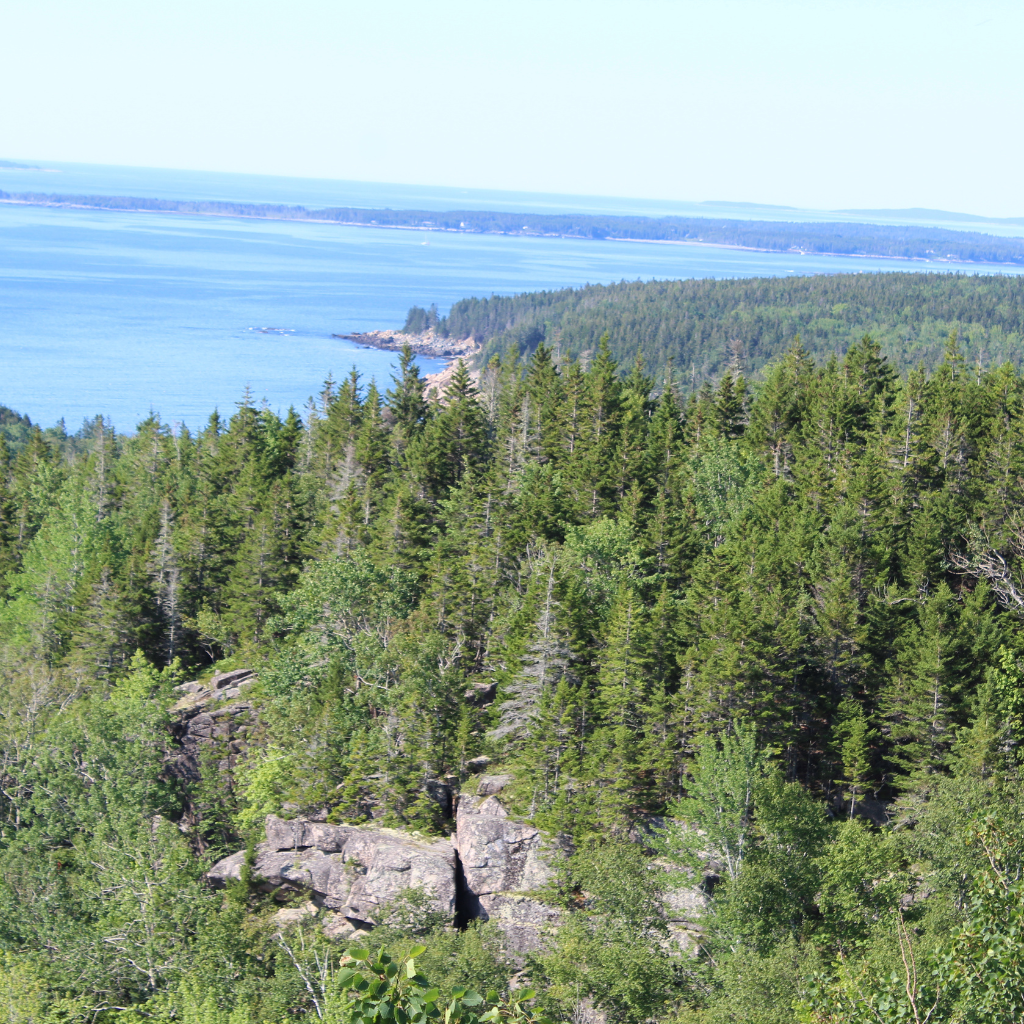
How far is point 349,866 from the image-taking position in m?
42.7

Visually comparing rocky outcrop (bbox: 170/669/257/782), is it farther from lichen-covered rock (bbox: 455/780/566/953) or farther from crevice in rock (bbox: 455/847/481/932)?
crevice in rock (bbox: 455/847/481/932)

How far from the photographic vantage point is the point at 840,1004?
13500mm

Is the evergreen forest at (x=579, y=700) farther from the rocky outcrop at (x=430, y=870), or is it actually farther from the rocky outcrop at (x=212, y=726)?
the rocky outcrop at (x=430, y=870)

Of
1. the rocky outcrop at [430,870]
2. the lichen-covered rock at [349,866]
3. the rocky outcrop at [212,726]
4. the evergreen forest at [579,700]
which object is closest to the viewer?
the evergreen forest at [579,700]

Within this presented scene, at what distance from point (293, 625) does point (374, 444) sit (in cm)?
1974

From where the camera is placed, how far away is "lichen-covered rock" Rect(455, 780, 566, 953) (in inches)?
1601

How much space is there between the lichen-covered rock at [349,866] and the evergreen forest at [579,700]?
100cm

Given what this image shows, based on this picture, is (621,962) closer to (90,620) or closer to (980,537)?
(980,537)

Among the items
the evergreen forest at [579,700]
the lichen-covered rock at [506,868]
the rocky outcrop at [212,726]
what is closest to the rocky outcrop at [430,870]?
the lichen-covered rock at [506,868]

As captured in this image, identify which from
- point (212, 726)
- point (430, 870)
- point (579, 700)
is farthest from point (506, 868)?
point (212, 726)

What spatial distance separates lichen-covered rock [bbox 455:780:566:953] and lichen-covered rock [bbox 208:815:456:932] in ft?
3.45

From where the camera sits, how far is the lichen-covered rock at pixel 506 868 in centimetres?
4066

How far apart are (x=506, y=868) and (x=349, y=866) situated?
632 centimetres

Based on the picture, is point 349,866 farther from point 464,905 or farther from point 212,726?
point 212,726
